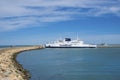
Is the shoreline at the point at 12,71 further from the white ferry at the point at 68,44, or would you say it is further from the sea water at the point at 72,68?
the white ferry at the point at 68,44

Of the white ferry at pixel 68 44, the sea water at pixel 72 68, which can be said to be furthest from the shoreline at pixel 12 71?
the white ferry at pixel 68 44

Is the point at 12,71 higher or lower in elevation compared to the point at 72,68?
higher

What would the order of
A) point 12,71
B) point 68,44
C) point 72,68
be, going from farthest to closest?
1. point 68,44
2. point 72,68
3. point 12,71

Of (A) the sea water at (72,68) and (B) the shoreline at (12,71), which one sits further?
(A) the sea water at (72,68)

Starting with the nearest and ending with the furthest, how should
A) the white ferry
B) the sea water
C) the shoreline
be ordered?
the shoreline → the sea water → the white ferry

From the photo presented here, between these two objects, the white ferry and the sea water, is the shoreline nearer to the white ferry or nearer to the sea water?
the sea water

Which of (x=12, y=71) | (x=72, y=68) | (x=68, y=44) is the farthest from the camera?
(x=68, y=44)

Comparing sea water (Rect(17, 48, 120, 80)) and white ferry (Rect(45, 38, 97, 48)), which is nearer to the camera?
sea water (Rect(17, 48, 120, 80))

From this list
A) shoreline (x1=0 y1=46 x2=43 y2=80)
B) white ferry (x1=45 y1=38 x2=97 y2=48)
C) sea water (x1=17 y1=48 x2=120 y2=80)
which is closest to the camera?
shoreline (x1=0 y1=46 x2=43 y2=80)

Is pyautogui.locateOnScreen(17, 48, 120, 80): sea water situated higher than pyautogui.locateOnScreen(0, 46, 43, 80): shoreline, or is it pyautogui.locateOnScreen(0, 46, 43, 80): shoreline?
pyautogui.locateOnScreen(0, 46, 43, 80): shoreline

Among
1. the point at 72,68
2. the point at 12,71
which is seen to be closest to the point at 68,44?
the point at 72,68

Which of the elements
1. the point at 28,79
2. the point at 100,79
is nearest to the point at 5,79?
the point at 28,79

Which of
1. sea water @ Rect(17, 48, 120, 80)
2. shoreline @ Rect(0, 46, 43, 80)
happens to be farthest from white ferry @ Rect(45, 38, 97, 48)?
shoreline @ Rect(0, 46, 43, 80)

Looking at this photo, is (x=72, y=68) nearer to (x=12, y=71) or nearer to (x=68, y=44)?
(x=12, y=71)
